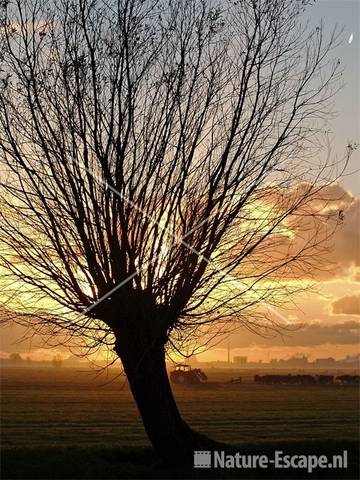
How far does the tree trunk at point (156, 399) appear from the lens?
14.9m

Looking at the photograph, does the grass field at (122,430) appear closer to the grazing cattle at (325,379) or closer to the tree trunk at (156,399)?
the tree trunk at (156,399)

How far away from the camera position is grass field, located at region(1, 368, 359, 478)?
1452 centimetres

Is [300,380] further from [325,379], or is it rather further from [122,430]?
[122,430]

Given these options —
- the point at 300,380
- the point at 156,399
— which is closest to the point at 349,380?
the point at 300,380

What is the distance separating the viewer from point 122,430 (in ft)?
117

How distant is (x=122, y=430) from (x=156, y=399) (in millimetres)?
21631

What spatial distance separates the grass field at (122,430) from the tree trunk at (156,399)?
18.1 inches

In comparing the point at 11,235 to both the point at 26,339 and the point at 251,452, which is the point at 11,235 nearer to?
the point at 26,339

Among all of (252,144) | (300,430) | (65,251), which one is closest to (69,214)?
(65,251)

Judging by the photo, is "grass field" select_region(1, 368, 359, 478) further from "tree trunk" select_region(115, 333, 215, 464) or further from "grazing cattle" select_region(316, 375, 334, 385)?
"grazing cattle" select_region(316, 375, 334, 385)

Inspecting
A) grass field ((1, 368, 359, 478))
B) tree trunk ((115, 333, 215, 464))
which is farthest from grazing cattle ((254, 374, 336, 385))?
tree trunk ((115, 333, 215, 464))

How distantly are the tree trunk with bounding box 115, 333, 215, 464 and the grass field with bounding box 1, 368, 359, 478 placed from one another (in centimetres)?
46

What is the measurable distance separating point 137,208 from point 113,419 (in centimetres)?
3069

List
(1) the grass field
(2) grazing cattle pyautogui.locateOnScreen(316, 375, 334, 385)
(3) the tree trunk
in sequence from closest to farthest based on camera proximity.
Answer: (1) the grass field → (3) the tree trunk → (2) grazing cattle pyautogui.locateOnScreen(316, 375, 334, 385)
